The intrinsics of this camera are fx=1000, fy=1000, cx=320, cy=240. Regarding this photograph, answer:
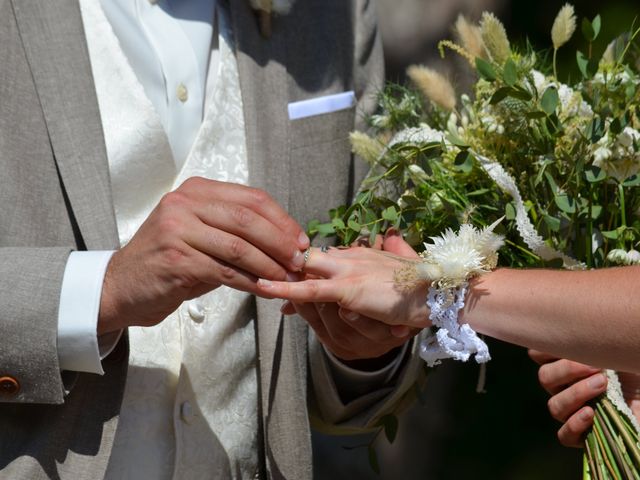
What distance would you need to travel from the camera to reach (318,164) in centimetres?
235

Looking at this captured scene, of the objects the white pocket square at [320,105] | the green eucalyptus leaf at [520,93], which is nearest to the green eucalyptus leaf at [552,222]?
the green eucalyptus leaf at [520,93]

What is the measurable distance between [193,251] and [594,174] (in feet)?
2.52

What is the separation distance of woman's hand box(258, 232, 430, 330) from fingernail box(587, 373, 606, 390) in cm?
34

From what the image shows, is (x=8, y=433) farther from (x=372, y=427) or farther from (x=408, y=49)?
(x=408, y=49)

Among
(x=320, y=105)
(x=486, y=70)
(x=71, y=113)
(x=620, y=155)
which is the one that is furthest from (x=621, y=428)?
(x=71, y=113)

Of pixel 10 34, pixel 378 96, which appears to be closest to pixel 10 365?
pixel 10 34

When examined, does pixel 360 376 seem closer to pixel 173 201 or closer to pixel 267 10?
pixel 173 201

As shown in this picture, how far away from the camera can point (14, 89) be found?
6.45 ft

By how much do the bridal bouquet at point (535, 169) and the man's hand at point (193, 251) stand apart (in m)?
0.24

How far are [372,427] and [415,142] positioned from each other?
2.53 ft

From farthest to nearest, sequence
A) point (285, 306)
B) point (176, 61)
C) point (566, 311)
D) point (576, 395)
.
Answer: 1. point (176, 61)
2. point (285, 306)
3. point (576, 395)
4. point (566, 311)

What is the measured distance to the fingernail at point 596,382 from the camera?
6.46 ft

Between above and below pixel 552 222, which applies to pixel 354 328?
below

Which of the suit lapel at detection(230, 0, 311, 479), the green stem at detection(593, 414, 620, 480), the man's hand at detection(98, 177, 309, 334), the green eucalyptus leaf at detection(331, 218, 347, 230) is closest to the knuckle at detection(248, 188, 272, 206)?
the man's hand at detection(98, 177, 309, 334)
